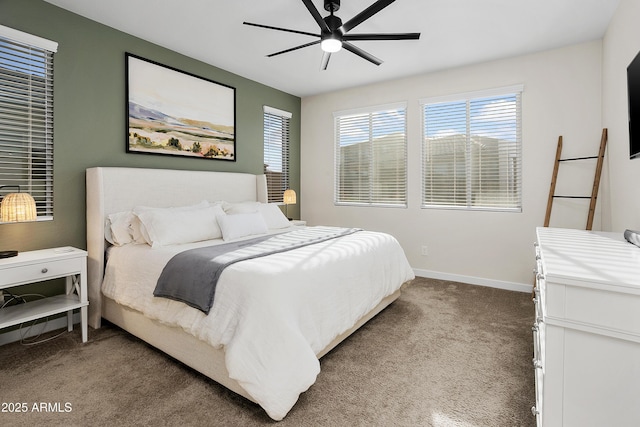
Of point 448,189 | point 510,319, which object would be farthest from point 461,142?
point 510,319

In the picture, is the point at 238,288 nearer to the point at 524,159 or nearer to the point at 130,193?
the point at 130,193

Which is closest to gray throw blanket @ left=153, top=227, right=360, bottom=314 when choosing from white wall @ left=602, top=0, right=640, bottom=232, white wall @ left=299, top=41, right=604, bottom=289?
white wall @ left=299, top=41, right=604, bottom=289

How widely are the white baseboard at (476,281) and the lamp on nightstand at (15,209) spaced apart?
13.5ft

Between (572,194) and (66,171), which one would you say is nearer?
(66,171)

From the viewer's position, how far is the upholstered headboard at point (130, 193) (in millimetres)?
2814

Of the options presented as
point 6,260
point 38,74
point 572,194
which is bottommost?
point 6,260

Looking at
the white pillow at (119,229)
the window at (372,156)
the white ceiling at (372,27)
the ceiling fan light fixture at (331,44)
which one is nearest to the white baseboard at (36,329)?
the white pillow at (119,229)

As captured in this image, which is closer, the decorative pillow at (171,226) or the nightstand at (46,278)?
the nightstand at (46,278)

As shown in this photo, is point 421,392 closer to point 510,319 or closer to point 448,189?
point 510,319

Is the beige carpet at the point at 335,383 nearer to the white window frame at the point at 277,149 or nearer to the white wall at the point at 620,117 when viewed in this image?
the white wall at the point at 620,117

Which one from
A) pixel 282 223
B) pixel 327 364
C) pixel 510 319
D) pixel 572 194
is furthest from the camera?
pixel 282 223

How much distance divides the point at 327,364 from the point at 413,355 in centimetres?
64

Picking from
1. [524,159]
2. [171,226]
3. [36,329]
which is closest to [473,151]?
[524,159]

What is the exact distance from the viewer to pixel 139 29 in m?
3.14
